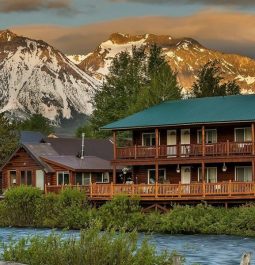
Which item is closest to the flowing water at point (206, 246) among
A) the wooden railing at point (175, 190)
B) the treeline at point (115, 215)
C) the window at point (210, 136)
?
the treeline at point (115, 215)

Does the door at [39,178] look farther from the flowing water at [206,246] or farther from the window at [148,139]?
the flowing water at [206,246]

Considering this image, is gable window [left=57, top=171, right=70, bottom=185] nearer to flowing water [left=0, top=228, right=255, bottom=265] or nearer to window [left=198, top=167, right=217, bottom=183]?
window [left=198, top=167, right=217, bottom=183]

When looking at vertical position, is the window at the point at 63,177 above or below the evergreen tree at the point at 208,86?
below

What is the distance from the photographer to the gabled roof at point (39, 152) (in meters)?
77.8

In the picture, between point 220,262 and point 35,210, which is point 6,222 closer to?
point 35,210

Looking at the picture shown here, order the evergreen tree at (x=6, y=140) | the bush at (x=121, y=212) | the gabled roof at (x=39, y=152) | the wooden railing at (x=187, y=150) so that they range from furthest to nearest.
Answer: the evergreen tree at (x=6, y=140), the gabled roof at (x=39, y=152), the wooden railing at (x=187, y=150), the bush at (x=121, y=212)

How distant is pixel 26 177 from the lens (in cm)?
7944

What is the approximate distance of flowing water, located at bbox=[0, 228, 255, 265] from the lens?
39.9 metres

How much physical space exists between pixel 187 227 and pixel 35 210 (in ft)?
41.5

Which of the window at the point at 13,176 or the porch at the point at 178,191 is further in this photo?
the window at the point at 13,176

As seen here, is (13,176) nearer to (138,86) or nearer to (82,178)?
(82,178)

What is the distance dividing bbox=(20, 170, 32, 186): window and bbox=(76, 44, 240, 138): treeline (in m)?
22.5

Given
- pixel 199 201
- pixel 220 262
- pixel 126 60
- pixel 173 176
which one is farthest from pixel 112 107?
pixel 220 262

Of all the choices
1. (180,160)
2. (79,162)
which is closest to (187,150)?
(180,160)
